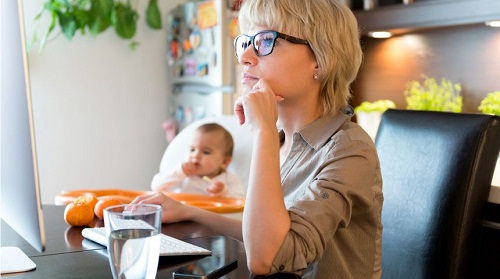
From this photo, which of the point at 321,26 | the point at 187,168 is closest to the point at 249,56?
the point at 321,26

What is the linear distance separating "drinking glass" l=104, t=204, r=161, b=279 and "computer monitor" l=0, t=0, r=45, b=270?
0.10 m

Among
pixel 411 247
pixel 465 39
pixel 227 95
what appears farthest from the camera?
pixel 227 95

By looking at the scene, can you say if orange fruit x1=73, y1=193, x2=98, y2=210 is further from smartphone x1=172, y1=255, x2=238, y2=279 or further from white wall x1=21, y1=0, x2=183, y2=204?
white wall x1=21, y1=0, x2=183, y2=204

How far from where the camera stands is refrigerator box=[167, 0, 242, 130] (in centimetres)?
345

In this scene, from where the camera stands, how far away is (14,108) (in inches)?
36.5

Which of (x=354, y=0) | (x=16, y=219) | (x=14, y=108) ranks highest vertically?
(x=354, y=0)

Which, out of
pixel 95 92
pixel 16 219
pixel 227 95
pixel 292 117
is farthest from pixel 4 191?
pixel 95 92

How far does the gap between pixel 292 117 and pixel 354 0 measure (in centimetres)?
179

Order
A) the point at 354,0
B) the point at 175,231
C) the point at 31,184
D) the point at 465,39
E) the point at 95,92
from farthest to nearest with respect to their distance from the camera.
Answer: the point at 95,92 → the point at 354,0 → the point at 465,39 → the point at 175,231 → the point at 31,184

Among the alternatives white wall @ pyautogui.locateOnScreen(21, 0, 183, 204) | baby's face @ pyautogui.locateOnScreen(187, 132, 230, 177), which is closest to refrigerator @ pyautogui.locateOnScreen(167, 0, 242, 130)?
white wall @ pyautogui.locateOnScreen(21, 0, 183, 204)

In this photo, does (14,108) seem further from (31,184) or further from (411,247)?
(411,247)

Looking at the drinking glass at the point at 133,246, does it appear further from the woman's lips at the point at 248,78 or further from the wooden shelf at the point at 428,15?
the wooden shelf at the point at 428,15

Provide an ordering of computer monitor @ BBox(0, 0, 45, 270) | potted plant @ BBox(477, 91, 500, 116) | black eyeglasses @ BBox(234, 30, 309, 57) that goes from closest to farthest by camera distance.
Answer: computer monitor @ BBox(0, 0, 45, 270) < black eyeglasses @ BBox(234, 30, 309, 57) < potted plant @ BBox(477, 91, 500, 116)

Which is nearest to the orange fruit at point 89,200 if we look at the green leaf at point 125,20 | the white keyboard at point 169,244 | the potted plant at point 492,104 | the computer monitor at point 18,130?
the white keyboard at point 169,244
